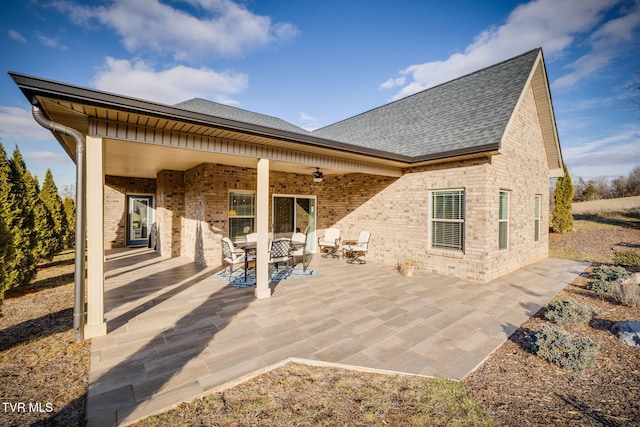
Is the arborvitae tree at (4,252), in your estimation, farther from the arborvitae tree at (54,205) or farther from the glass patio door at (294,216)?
the glass patio door at (294,216)

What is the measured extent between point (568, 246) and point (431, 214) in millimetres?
8919

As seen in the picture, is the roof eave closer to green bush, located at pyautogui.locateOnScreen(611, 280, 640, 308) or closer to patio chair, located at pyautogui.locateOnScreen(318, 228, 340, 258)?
patio chair, located at pyautogui.locateOnScreen(318, 228, 340, 258)

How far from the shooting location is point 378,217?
881cm

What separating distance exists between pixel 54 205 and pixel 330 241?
36.4ft

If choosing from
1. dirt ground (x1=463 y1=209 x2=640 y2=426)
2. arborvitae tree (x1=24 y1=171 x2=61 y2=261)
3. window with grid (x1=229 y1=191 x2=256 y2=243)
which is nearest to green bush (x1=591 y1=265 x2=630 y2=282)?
dirt ground (x1=463 y1=209 x2=640 y2=426)

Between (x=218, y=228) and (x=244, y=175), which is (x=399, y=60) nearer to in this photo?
(x=244, y=175)

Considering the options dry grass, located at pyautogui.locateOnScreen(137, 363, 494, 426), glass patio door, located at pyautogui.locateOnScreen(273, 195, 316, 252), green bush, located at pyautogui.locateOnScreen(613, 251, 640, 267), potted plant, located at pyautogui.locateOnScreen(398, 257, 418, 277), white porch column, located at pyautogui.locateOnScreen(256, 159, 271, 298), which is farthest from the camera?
glass patio door, located at pyautogui.locateOnScreen(273, 195, 316, 252)

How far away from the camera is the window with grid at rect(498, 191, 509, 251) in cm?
699

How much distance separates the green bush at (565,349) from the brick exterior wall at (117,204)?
46.7 ft

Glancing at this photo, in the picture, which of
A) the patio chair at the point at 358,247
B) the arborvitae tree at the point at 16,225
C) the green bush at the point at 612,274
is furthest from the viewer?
the patio chair at the point at 358,247

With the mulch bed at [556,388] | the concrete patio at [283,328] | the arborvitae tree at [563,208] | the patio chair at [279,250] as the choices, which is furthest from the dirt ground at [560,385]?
the arborvitae tree at [563,208]

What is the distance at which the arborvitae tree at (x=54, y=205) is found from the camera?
398 inches

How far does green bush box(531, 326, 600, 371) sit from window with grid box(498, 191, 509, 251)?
4171 millimetres

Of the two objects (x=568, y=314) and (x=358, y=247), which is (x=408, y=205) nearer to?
(x=358, y=247)
